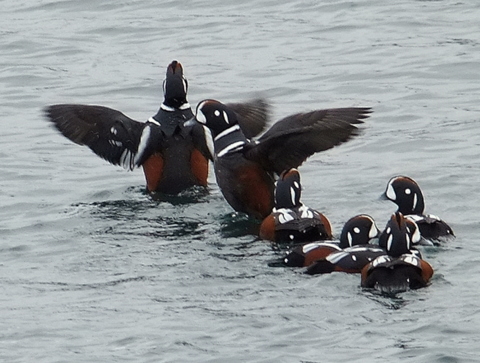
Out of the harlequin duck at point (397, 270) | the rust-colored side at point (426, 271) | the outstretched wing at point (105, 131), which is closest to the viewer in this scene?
the harlequin duck at point (397, 270)

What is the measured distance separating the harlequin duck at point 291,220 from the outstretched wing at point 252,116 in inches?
84.7

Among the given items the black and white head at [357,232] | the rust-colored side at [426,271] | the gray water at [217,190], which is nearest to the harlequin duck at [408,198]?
the gray water at [217,190]

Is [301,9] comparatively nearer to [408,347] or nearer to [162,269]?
[162,269]

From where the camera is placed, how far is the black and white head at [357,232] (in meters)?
11.2

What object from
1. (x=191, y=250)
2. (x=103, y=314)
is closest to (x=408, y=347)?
(x=103, y=314)

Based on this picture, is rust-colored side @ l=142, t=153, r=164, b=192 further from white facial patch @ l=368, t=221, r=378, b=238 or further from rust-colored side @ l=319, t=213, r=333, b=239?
white facial patch @ l=368, t=221, r=378, b=238

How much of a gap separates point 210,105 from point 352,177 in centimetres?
181

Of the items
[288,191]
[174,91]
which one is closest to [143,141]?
[174,91]

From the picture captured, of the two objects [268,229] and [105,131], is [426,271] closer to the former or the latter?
[268,229]

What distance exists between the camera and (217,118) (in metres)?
13.0

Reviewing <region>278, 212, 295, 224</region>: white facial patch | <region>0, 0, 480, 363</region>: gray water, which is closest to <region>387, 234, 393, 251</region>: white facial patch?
<region>0, 0, 480, 363</region>: gray water

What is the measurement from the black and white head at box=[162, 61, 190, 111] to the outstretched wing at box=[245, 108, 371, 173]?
1.31 metres

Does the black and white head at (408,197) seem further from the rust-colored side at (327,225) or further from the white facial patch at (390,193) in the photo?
the rust-colored side at (327,225)

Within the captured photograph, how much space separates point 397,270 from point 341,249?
0.97 meters
